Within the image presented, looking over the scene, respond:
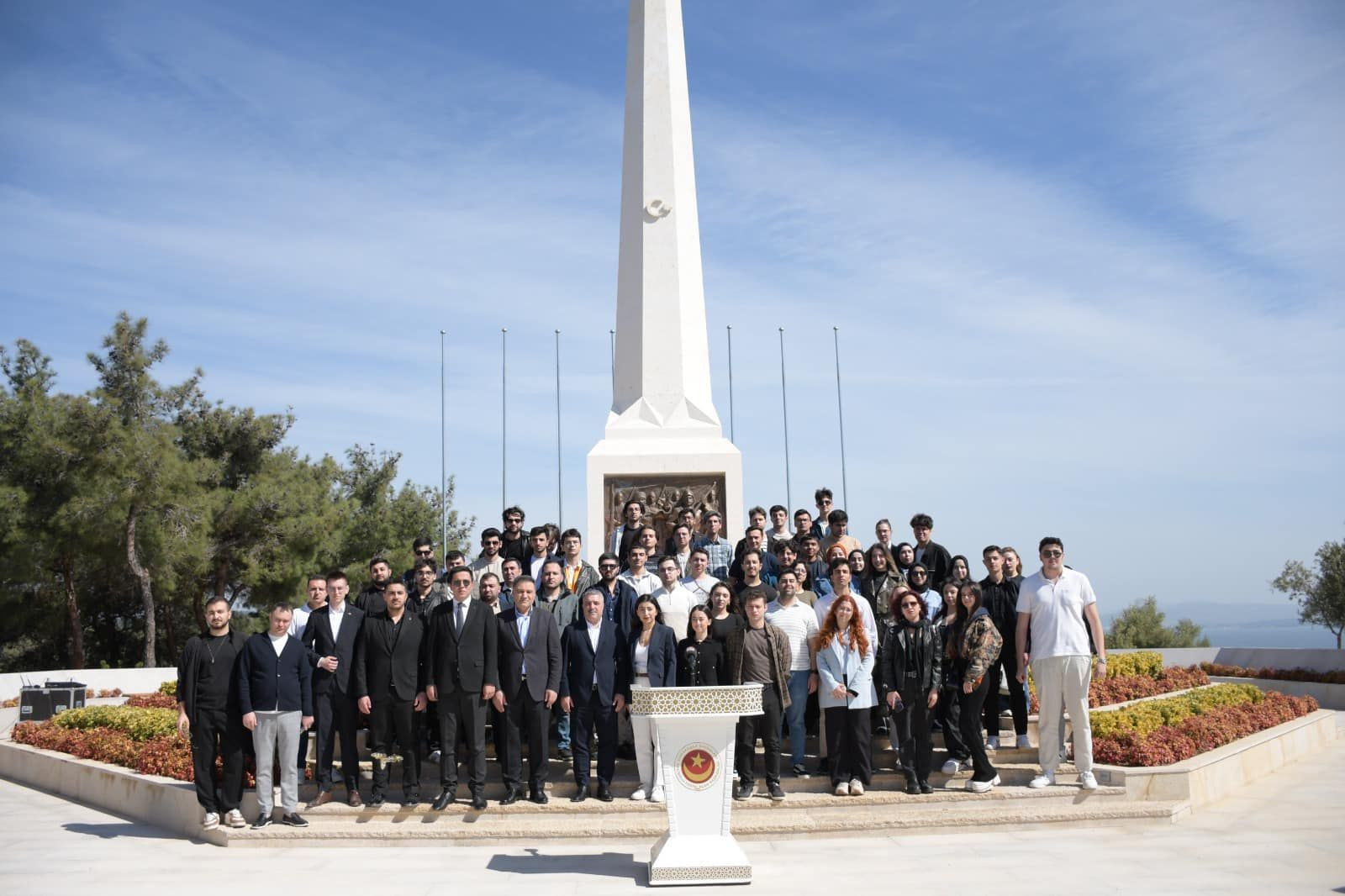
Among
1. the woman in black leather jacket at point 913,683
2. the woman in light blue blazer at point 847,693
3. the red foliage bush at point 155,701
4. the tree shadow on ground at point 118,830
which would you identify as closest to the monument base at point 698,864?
the woman in light blue blazer at point 847,693

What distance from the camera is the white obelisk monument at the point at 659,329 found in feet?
39.5

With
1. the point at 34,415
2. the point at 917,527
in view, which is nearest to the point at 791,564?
the point at 917,527

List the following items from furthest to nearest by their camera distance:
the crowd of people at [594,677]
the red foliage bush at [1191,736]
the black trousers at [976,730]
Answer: the red foliage bush at [1191,736], the black trousers at [976,730], the crowd of people at [594,677]

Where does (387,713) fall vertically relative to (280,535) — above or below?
below

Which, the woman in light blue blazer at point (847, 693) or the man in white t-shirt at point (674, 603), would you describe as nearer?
the woman in light blue blazer at point (847, 693)

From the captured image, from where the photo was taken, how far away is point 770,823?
7.50 m

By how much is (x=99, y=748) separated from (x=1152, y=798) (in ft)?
30.7

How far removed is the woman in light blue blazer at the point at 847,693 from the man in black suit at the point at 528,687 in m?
1.98

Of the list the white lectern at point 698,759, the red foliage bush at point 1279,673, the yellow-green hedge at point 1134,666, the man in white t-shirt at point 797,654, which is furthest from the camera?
the red foliage bush at point 1279,673

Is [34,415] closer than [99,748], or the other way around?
[99,748]

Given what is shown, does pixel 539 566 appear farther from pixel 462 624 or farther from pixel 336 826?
pixel 336 826

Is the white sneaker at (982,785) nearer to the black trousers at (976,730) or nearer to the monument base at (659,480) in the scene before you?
the black trousers at (976,730)

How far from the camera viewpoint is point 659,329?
1279 cm

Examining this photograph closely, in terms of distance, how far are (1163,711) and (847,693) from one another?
395 centimetres
